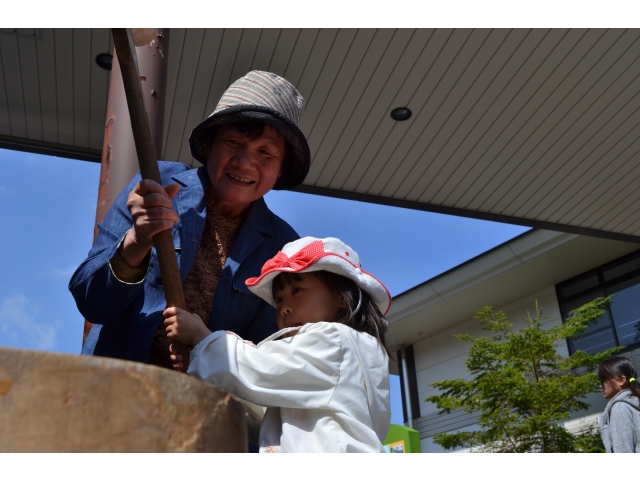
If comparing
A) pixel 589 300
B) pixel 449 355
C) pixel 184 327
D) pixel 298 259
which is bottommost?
pixel 184 327

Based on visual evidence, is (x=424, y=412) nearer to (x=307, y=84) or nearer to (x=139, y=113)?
(x=307, y=84)

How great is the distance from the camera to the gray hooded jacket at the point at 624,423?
4.92 meters

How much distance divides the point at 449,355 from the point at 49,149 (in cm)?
1155

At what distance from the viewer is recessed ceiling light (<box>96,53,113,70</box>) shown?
4773 millimetres

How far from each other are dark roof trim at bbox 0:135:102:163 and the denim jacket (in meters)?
3.66

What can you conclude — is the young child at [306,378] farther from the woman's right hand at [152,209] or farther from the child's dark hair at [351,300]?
the woman's right hand at [152,209]

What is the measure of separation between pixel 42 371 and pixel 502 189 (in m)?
6.31

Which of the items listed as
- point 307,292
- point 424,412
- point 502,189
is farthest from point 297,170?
point 424,412

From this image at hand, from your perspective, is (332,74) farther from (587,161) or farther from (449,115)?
(587,161)

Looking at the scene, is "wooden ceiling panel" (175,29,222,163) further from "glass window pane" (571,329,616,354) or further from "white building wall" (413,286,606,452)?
"white building wall" (413,286,606,452)

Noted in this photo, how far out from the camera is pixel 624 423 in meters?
4.99

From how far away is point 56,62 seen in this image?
15.9ft

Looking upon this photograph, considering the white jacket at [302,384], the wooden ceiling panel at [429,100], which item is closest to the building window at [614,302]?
the wooden ceiling panel at [429,100]

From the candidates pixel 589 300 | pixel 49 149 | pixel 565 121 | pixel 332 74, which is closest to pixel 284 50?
pixel 332 74
